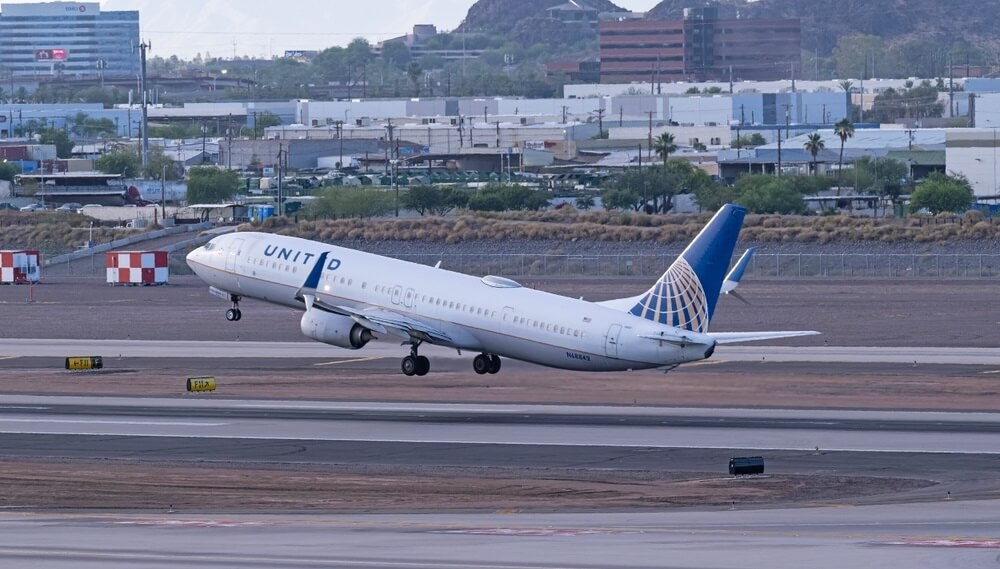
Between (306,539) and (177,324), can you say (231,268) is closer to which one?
(177,324)

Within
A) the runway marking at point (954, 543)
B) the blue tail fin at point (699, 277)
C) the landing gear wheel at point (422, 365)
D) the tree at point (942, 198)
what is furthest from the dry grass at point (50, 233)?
the runway marking at point (954, 543)

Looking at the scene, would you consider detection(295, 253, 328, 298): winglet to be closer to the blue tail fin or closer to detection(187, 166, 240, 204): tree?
the blue tail fin

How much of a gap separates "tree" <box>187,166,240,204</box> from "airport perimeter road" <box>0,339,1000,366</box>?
336 feet

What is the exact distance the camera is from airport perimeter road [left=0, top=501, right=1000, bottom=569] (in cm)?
2889

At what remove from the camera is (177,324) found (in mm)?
87125

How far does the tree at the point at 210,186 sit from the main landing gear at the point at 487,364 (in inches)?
4834

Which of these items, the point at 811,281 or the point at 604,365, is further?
the point at 811,281

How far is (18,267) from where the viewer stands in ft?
375

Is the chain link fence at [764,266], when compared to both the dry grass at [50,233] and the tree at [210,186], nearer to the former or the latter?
the dry grass at [50,233]

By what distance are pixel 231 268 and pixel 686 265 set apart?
22.2m

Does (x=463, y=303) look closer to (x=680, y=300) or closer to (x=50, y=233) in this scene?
(x=680, y=300)

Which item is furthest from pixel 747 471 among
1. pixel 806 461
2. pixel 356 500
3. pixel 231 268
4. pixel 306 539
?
pixel 231 268

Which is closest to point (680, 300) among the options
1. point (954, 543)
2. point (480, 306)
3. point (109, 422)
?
point (480, 306)

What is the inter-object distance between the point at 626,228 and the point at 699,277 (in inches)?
3203
